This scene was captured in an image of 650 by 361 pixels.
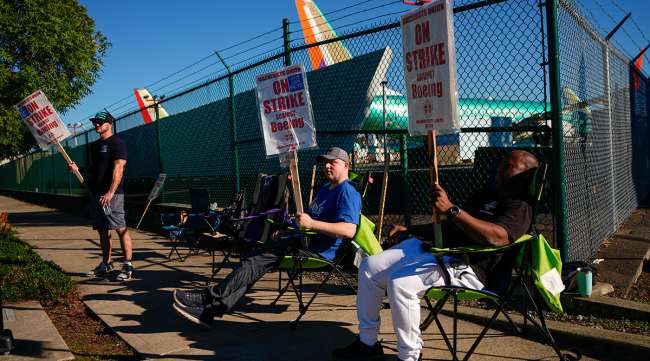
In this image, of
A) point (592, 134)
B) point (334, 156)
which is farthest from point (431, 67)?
point (592, 134)

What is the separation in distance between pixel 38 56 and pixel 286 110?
14762 mm

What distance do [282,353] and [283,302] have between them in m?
1.29

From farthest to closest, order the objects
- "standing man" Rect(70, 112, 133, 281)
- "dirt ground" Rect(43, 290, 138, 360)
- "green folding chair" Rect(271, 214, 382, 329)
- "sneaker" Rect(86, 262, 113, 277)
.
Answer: "sneaker" Rect(86, 262, 113, 277), "standing man" Rect(70, 112, 133, 281), "green folding chair" Rect(271, 214, 382, 329), "dirt ground" Rect(43, 290, 138, 360)

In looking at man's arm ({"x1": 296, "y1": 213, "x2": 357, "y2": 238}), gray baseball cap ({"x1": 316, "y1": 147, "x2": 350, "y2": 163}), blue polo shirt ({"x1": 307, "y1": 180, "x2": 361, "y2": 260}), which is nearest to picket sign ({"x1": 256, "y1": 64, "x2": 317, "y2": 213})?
gray baseball cap ({"x1": 316, "y1": 147, "x2": 350, "y2": 163})

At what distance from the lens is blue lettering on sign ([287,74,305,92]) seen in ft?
14.2

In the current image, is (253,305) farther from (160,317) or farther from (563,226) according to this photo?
(563,226)

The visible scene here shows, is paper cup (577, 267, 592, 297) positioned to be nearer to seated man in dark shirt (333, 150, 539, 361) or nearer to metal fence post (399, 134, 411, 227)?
seated man in dark shirt (333, 150, 539, 361)

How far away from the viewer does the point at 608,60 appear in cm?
700

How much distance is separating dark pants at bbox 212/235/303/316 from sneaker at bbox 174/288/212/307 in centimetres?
7

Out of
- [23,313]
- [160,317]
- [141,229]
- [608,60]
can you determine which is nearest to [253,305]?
[160,317]

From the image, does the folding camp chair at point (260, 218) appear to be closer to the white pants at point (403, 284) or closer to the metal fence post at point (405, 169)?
the metal fence post at point (405, 169)

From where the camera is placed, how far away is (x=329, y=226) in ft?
13.1

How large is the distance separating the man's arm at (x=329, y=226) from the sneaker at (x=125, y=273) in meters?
3.22

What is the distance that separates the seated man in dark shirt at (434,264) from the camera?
3.07 m
